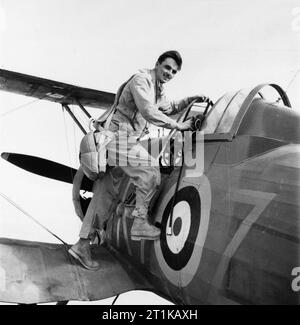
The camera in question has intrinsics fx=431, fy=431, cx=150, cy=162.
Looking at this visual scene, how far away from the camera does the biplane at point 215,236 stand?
101 inches

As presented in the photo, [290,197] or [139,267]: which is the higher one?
[290,197]

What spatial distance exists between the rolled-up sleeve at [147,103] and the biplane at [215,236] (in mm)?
341

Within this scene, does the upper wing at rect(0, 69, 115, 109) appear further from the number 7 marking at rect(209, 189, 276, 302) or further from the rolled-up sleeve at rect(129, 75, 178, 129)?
the number 7 marking at rect(209, 189, 276, 302)

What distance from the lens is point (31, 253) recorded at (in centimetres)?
425

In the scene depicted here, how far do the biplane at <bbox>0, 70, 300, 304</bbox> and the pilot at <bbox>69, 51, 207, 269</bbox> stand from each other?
0.13 m

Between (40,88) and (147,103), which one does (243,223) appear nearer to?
(147,103)

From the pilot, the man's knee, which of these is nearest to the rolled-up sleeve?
the pilot

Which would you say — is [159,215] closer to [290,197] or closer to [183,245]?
[183,245]

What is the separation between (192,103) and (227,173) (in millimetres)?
1297

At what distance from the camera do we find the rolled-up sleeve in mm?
3754

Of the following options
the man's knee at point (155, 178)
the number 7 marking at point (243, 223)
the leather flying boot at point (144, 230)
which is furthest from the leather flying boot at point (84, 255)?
the number 7 marking at point (243, 223)

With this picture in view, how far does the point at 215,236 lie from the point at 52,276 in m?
1.77

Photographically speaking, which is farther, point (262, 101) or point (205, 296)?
point (262, 101)

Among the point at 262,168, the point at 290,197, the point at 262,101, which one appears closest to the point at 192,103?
the point at 262,101
